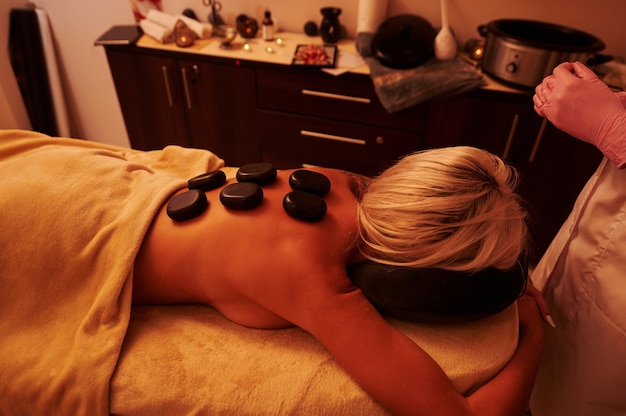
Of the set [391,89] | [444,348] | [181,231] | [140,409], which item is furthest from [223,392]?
[391,89]

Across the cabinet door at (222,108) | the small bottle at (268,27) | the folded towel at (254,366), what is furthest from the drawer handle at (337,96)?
the folded towel at (254,366)

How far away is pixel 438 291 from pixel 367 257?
16 cm

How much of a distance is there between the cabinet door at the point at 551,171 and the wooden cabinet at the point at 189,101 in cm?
125

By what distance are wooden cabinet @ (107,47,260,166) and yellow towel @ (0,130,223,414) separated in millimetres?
1126

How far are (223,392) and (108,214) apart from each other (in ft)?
1.50

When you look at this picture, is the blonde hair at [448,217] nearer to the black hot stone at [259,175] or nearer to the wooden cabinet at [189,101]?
the black hot stone at [259,175]

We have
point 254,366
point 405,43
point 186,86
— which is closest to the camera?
point 254,366

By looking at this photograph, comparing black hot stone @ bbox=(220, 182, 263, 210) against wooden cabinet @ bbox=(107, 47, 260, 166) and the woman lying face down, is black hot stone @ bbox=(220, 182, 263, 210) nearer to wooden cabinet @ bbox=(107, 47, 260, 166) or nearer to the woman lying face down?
the woman lying face down

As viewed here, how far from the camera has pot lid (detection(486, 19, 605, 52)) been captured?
1.65 meters

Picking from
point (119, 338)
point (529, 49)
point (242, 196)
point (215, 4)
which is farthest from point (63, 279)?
point (215, 4)

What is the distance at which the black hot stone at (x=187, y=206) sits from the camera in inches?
35.4

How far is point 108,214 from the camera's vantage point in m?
0.93

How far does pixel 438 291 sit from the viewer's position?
0.81m

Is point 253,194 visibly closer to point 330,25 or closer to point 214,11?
point 330,25
